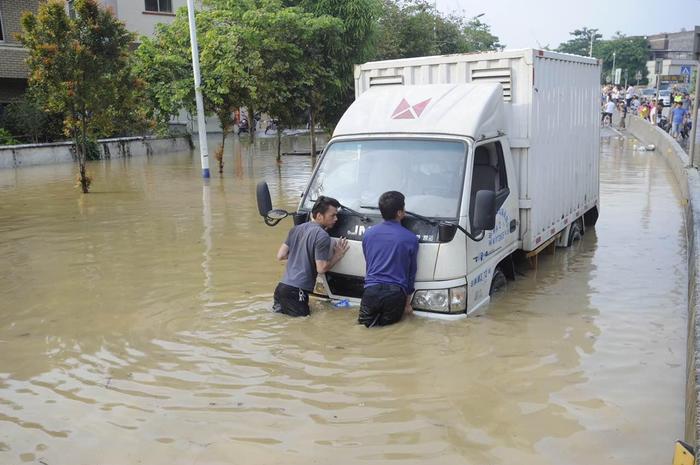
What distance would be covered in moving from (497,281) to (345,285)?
181 cm

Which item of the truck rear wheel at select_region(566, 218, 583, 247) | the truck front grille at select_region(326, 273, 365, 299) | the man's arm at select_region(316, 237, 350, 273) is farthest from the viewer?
the truck rear wheel at select_region(566, 218, 583, 247)

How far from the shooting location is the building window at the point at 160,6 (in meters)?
36.9

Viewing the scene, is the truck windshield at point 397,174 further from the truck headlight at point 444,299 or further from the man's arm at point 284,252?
the truck headlight at point 444,299

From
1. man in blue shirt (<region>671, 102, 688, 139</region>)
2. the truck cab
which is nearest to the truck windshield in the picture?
the truck cab

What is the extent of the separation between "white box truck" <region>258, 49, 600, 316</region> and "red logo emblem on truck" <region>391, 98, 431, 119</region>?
0.04ft

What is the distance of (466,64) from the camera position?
304 inches

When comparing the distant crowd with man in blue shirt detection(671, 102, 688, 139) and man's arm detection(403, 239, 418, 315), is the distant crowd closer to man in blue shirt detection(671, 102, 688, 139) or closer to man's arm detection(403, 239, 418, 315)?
man in blue shirt detection(671, 102, 688, 139)

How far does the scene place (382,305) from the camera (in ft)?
20.7

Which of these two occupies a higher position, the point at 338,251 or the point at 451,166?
the point at 451,166

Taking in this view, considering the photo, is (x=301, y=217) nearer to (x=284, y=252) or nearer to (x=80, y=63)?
(x=284, y=252)

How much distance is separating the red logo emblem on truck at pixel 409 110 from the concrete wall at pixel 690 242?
3.07 meters

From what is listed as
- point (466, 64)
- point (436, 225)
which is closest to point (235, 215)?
point (466, 64)

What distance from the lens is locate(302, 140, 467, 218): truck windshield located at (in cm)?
658

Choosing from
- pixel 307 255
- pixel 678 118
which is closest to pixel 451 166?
pixel 307 255
